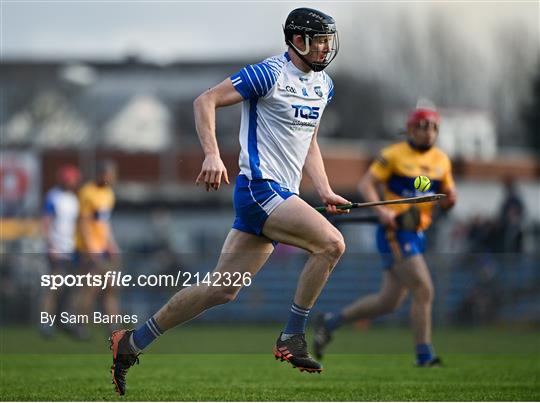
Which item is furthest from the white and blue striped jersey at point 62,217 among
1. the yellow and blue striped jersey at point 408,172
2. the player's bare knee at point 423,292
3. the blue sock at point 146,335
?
the blue sock at point 146,335

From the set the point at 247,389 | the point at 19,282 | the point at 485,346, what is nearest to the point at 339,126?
the point at 19,282

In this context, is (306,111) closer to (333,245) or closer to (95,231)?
(333,245)

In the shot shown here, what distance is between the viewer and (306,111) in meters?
9.26

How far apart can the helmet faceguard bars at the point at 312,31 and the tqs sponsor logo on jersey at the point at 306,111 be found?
0.28 meters

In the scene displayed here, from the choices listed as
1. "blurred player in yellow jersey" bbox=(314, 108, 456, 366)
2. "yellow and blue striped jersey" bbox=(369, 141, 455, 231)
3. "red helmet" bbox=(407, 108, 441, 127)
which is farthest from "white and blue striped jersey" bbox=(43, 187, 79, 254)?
"red helmet" bbox=(407, 108, 441, 127)

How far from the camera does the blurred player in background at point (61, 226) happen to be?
1933cm

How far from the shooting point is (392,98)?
66.1m

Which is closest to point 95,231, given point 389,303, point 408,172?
point 389,303

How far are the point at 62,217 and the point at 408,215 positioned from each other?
8052 mm

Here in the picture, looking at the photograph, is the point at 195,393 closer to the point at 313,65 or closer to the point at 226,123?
the point at 313,65

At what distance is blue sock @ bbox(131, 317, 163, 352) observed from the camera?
933 centimetres

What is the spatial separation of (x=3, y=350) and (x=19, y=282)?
272 inches

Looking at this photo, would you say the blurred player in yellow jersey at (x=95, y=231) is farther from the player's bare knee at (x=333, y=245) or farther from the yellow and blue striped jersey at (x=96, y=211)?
the player's bare knee at (x=333, y=245)

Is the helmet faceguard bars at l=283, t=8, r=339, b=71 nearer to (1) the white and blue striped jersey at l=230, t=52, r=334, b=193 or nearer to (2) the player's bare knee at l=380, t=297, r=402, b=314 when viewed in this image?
(1) the white and blue striped jersey at l=230, t=52, r=334, b=193
